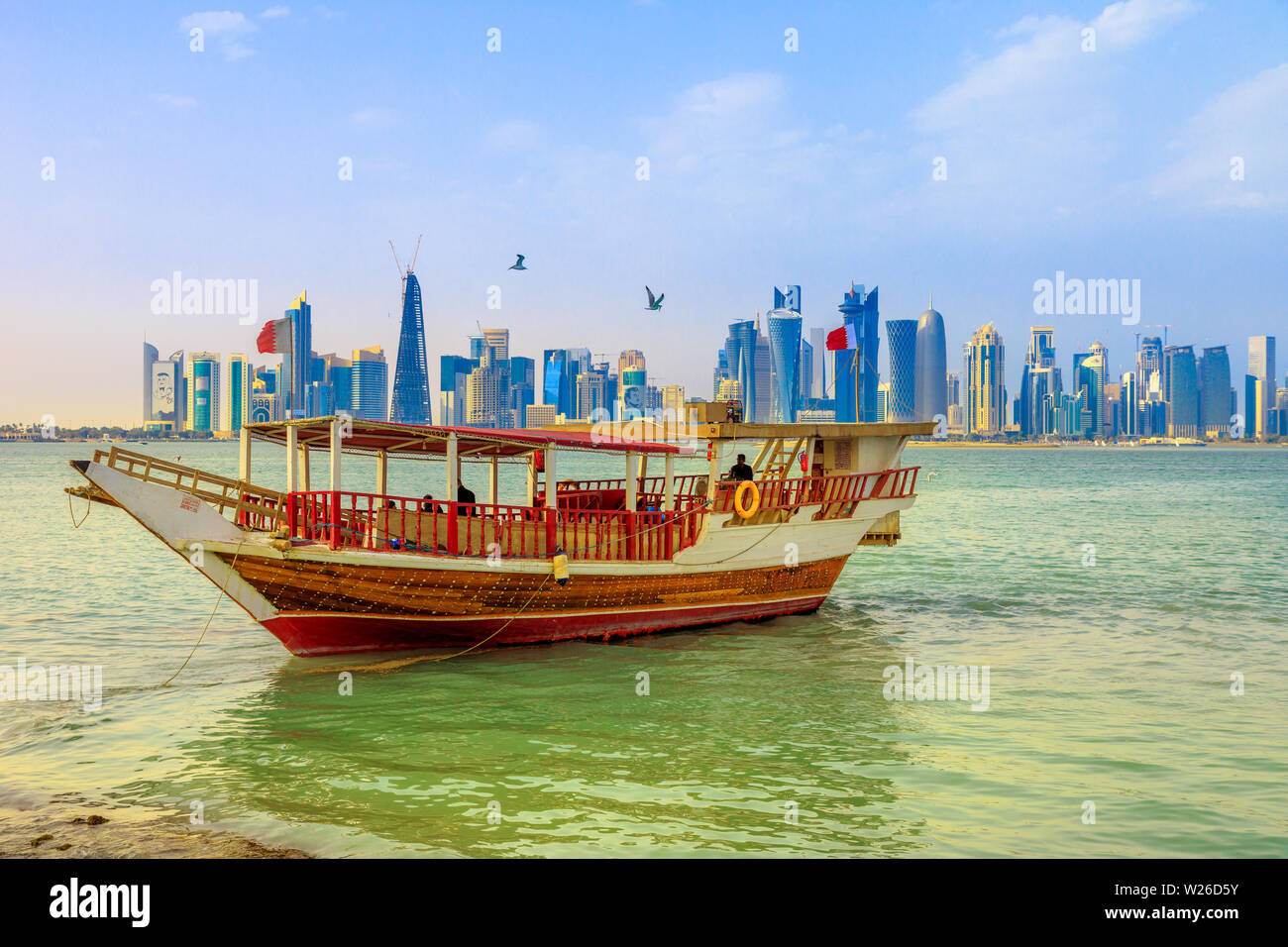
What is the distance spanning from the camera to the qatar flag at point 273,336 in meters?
13.5

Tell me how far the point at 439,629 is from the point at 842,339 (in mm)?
10235

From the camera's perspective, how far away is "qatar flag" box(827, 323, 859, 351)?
1842 centimetres

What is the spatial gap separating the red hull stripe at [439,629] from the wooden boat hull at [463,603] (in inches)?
0.6

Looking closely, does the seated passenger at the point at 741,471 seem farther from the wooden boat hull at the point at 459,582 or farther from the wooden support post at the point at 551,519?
the wooden support post at the point at 551,519

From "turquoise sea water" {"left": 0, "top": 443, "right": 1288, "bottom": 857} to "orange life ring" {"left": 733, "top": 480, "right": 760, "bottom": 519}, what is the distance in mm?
2200

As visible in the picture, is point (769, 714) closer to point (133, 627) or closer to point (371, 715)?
point (371, 715)

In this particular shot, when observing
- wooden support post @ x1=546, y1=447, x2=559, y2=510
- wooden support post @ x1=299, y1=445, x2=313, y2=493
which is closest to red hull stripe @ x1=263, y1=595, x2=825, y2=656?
wooden support post @ x1=546, y1=447, x2=559, y2=510

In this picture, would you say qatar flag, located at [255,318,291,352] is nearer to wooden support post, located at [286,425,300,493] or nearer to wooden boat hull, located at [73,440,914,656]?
wooden support post, located at [286,425,300,493]

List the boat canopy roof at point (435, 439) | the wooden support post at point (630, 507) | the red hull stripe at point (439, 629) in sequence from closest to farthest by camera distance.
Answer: the boat canopy roof at point (435, 439) → the red hull stripe at point (439, 629) → the wooden support post at point (630, 507)

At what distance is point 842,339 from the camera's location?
60.6ft

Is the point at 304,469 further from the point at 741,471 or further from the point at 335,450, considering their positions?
the point at 741,471

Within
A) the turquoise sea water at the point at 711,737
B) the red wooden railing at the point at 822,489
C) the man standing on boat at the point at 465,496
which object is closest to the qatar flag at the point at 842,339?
the red wooden railing at the point at 822,489
